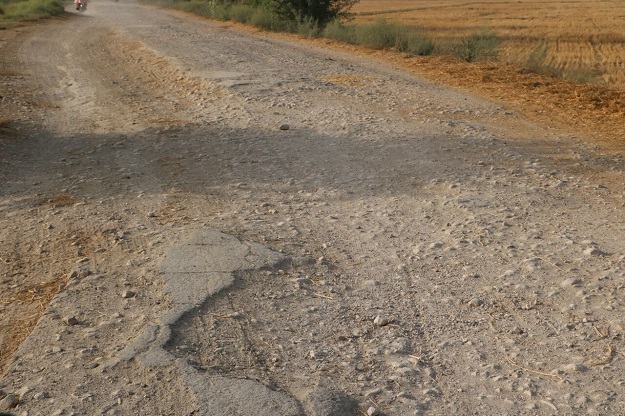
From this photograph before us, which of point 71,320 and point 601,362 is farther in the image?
point 71,320

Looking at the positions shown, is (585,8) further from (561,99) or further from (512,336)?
(512,336)

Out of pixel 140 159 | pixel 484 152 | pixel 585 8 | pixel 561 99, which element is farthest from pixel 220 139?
pixel 585 8

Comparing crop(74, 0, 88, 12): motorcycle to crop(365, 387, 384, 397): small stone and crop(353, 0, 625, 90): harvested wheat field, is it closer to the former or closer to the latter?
crop(353, 0, 625, 90): harvested wheat field

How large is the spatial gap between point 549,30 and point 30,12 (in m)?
21.1

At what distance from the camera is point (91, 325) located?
400cm

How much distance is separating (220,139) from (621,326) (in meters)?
4.93

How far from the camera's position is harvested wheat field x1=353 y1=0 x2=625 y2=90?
55.4 ft

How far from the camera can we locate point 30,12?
30.2 meters

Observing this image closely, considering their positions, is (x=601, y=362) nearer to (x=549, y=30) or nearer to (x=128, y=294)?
(x=128, y=294)

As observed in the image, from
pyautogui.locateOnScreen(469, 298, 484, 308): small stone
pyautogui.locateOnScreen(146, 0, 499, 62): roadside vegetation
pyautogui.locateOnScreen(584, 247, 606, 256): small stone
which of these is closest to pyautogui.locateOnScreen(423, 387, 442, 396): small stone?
pyautogui.locateOnScreen(469, 298, 484, 308): small stone

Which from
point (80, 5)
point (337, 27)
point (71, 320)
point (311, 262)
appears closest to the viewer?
point (71, 320)

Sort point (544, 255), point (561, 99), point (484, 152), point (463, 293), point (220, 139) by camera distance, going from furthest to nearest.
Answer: point (561, 99)
point (220, 139)
point (484, 152)
point (544, 255)
point (463, 293)

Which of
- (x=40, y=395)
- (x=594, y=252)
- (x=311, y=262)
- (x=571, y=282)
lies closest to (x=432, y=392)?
(x=571, y=282)

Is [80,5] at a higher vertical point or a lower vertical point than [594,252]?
lower
